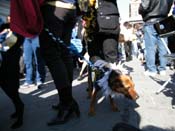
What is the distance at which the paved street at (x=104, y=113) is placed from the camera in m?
3.85

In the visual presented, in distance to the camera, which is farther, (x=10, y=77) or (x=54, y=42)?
(x=10, y=77)

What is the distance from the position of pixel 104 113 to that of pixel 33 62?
137 inches

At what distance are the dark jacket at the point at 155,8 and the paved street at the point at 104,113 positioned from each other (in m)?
2.07

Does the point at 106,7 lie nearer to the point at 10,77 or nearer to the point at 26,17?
the point at 26,17

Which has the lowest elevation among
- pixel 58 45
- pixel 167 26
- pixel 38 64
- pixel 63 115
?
pixel 63 115

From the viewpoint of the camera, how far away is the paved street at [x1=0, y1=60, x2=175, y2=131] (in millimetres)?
3848

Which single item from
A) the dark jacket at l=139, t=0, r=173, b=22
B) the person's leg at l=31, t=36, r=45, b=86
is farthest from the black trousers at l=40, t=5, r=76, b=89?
the dark jacket at l=139, t=0, r=173, b=22

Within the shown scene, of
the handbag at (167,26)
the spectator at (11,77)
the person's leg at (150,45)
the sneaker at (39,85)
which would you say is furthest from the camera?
the person's leg at (150,45)

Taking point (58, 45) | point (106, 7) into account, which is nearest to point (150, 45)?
point (106, 7)

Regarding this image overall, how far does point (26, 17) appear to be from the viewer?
11.9 ft

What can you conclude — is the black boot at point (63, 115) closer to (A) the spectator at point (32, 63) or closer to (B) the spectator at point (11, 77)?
(B) the spectator at point (11, 77)

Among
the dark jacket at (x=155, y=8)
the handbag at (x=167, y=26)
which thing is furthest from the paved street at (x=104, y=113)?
the dark jacket at (x=155, y=8)

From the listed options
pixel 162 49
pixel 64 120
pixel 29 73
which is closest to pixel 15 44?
pixel 64 120

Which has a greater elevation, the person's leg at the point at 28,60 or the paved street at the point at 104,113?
the person's leg at the point at 28,60
